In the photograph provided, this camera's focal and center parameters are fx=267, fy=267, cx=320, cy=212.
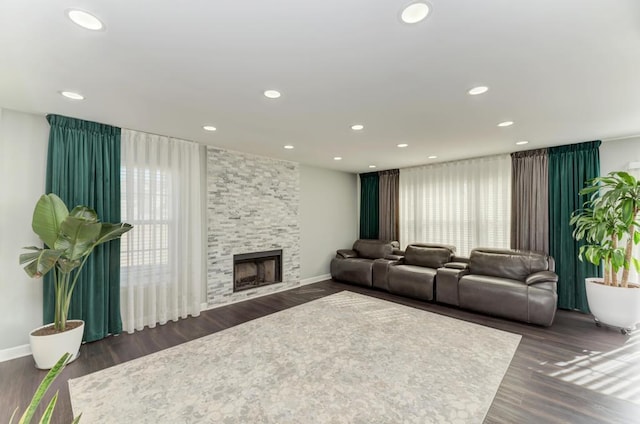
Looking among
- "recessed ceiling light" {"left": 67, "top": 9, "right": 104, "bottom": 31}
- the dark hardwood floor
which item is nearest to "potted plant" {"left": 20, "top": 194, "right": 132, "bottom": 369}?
the dark hardwood floor

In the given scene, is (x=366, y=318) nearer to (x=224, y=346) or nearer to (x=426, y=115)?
(x=224, y=346)

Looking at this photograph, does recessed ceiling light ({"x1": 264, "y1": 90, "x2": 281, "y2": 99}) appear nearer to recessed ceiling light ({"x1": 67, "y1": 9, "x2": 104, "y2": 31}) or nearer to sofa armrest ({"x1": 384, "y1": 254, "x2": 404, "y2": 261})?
recessed ceiling light ({"x1": 67, "y1": 9, "x2": 104, "y2": 31})

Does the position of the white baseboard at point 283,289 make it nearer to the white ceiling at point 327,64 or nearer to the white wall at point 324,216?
the white wall at point 324,216

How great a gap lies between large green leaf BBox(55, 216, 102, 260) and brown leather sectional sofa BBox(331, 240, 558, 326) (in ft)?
14.6

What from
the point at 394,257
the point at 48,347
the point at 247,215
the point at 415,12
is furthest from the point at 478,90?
the point at 48,347

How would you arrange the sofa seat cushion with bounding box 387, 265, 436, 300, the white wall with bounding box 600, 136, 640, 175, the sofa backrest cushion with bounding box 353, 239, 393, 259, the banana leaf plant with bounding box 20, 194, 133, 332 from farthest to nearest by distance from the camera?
the sofa backrest cushion with bounding box 353, 239, 393, 259, the sofa seat cushion with bounding box 387, 265, 436, 300, the white wall with bounding box 600, 136, 640, 175, the banana leaf plant with bounding box 20, 194, 133, 332

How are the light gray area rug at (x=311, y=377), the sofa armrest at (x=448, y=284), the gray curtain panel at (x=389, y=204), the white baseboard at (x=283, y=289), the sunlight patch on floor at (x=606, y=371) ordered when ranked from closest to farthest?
1. the light gray area rug at (x=311, y=377)
2. the sunlight patch on floor at (x=606, y=371)
3. the white baseboard at (x=283, y=289)
4. the sofa armrest at (x=448, y=284)
5. the gray curtain panel at (x=389, y=204)

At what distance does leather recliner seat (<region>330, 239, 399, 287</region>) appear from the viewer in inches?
224

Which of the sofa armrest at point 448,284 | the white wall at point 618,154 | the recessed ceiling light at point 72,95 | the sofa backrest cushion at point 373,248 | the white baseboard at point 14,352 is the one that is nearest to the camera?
the recessed ceiling light at point 72,95

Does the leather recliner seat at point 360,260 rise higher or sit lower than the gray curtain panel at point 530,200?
lower

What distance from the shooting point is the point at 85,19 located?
60.4 inches

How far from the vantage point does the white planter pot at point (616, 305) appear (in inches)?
127

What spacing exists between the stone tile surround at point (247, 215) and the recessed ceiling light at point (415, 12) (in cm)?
359

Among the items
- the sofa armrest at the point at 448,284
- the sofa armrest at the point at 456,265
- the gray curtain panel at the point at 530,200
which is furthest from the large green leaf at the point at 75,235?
the gray curtain panel at the point at 530,200
